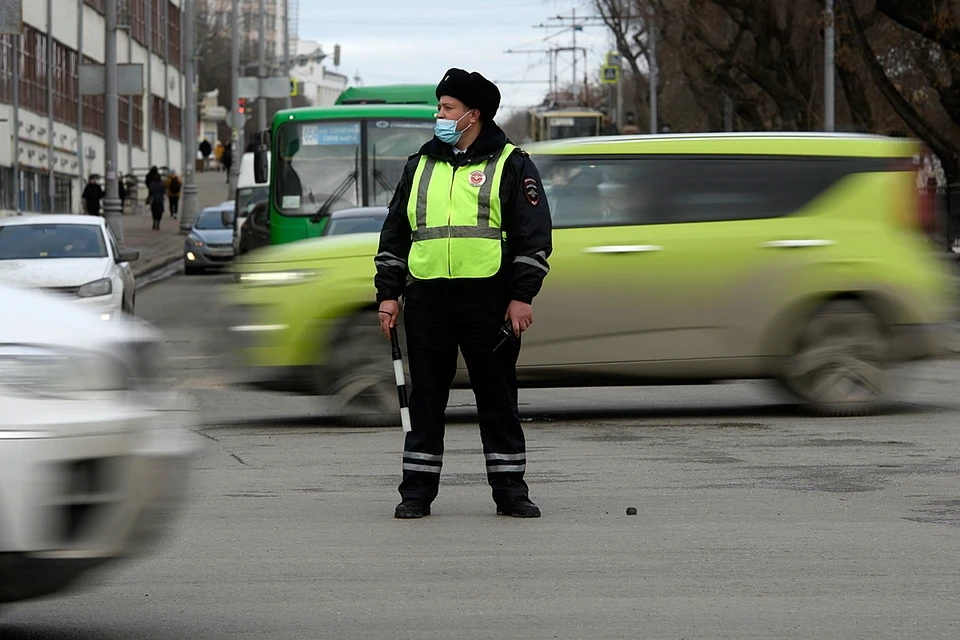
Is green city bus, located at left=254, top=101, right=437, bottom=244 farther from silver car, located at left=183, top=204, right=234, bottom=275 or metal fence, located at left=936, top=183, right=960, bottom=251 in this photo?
metal fence, located at left=936, top=183, right=960, bottom=251

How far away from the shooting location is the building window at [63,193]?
57969mm

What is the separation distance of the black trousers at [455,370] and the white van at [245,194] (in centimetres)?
2684

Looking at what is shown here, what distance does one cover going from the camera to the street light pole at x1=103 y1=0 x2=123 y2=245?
36.5 metres

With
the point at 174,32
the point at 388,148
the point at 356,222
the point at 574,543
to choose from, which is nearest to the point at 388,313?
the point at 574,543

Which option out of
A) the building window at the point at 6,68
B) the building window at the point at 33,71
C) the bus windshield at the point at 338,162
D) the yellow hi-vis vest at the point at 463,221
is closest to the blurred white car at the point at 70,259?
the bus windshield at the point at 338,162

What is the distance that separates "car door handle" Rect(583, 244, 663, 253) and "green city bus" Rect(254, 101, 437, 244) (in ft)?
43.5

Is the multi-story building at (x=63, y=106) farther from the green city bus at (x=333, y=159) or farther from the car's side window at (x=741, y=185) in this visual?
the car's side window at (x=741, y=185)

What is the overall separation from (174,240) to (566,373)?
39.7 meters

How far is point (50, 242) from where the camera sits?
786 inches

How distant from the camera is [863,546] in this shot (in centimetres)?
715

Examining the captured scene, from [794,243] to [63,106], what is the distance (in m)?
51.9

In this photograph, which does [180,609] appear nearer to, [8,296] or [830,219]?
[8,296]

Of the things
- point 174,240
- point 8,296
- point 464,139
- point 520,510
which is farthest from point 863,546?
point 174,240

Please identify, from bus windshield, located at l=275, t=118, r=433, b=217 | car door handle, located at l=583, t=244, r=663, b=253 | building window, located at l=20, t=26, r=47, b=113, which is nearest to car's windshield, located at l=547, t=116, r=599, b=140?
building window, located at l=20, t=26, r=47, b=113
